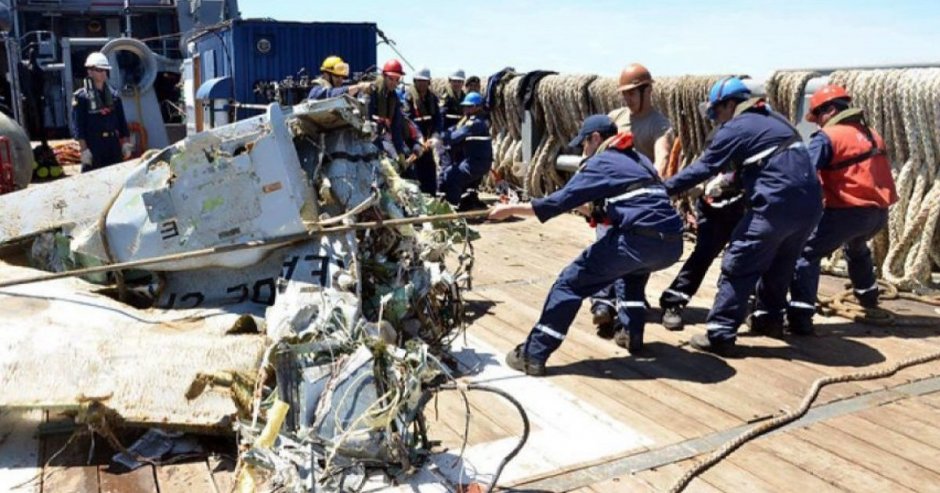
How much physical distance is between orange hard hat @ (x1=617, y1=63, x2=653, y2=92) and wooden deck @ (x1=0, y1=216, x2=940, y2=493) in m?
1.63

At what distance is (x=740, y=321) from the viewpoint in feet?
16.4

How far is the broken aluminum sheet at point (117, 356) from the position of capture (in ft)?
11.7

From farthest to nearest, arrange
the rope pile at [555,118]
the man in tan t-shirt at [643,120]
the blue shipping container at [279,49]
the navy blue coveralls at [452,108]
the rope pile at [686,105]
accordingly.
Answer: the blue shipping container at [279,49]
the navy blue coveralls at [452,108]
the rope pile at [555,118]
the rope pile at [686,105]
the man in tan t-shirt at [643,120]

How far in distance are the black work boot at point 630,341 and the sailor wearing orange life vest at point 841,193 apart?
3.66ft

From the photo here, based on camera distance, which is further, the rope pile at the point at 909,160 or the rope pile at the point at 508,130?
the rope pile at the point at 508,130

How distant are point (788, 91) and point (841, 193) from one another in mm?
2159

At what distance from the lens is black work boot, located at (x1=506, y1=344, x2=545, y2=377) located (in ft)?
15.4

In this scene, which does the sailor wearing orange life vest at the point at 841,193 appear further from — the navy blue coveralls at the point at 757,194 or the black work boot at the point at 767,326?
the navy blue coveralls at the point at 757,194

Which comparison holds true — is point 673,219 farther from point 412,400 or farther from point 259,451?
point 259,451

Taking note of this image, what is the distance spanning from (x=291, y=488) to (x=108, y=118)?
5.42 meters

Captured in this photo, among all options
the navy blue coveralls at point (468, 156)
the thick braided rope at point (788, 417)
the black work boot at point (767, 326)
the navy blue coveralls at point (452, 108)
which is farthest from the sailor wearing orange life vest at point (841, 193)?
the navy blue coveralls at point (452, 108)

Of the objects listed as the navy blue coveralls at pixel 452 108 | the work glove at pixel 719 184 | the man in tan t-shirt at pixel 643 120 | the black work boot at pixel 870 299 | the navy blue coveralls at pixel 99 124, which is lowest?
the black work boot at pixel 870 299

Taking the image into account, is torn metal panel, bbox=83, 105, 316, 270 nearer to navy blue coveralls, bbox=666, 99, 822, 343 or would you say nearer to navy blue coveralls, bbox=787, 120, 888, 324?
navy blue coveralls, bbox=666, 99, 822, 343

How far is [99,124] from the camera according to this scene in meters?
→ 7.47
